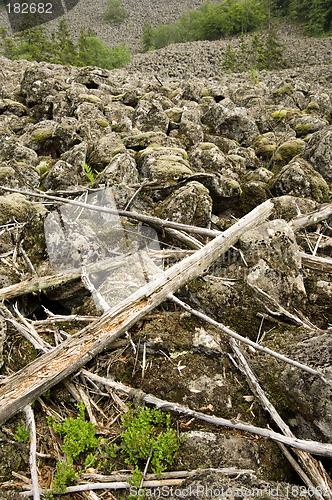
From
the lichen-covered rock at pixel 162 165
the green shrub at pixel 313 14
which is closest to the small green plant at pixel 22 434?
the lichen-covered rock at pixel 162 165

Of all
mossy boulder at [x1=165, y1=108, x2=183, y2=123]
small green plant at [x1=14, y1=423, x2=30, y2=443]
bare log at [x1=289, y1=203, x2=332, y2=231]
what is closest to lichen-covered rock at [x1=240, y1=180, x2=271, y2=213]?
bare log at [x1=289, y1=203, x2=332, y2=231]

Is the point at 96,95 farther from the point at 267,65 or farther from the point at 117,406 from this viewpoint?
the point at 267,65

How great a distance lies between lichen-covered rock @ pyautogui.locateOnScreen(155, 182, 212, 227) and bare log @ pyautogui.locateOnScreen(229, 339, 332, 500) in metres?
3.05

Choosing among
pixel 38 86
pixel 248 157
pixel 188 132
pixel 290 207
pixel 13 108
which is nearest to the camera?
pixel 290 207

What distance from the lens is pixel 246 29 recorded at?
63344 mm

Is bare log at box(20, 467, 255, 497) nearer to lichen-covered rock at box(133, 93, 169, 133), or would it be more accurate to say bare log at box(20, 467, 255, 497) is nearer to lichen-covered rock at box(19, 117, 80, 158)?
lichen-covered rock at box(19, 117, 80, 158)

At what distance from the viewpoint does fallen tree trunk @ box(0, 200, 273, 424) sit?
9.55 feet

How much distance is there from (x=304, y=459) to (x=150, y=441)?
1.21 m

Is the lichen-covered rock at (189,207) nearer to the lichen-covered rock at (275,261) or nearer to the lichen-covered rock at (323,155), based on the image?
the lichen-covered rock at (275,261)

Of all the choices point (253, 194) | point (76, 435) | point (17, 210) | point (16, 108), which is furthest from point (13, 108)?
point (76, 435)

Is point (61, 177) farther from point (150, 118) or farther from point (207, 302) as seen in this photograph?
point (207, 302)

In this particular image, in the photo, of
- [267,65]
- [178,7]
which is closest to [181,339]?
[267,65]

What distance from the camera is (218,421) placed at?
2734 millimetres

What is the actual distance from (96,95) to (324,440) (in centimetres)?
1530
